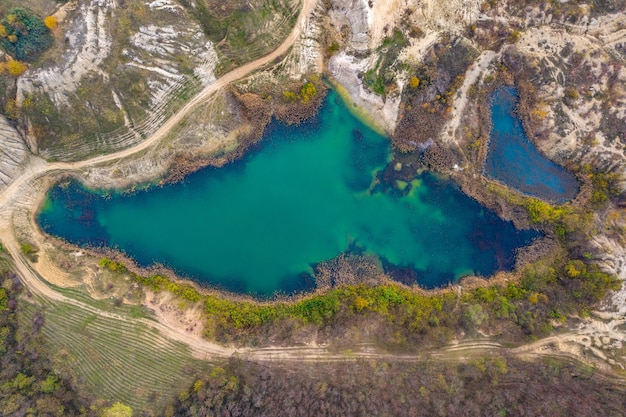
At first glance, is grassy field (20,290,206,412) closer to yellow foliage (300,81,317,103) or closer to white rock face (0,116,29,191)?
white rock face (0,116,29,191)

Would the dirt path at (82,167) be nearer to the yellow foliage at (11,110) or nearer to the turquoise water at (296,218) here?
the turquoise water at (296,218)

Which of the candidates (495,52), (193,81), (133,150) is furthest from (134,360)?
(495,52)

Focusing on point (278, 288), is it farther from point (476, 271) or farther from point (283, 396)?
point (476, 271)

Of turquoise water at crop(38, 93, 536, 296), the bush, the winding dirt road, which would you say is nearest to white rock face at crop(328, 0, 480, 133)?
turquoise water at crop(38, 93, 536, 296)

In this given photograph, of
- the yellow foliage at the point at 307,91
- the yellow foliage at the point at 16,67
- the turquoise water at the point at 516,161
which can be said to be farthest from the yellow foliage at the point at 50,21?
the turquoise water at the point at 516,161

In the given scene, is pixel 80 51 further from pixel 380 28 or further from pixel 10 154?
pixel 380 28
